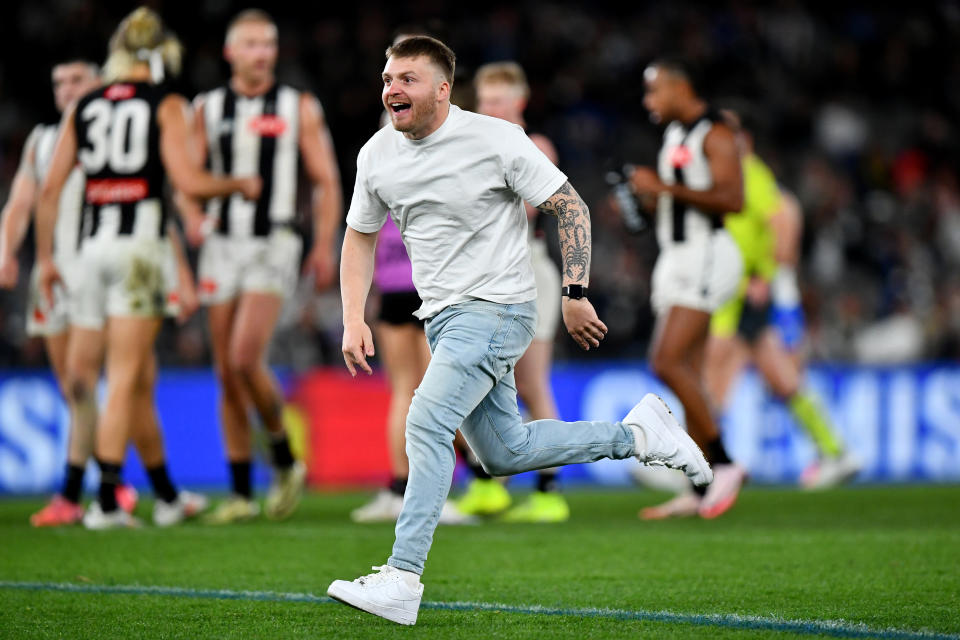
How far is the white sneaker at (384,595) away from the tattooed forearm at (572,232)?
108cm

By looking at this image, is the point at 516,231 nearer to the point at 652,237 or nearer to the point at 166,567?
the point at 166,567

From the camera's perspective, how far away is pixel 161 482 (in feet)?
25.1

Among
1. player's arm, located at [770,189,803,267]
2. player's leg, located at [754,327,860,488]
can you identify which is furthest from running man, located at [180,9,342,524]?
player's arm, located at [770,189,803,267]

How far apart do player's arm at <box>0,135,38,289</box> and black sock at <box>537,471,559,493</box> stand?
3.09 m

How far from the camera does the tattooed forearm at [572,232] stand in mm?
4430

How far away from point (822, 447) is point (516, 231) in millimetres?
6180

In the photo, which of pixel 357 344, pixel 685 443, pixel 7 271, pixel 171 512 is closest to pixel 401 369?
pixel 171 512

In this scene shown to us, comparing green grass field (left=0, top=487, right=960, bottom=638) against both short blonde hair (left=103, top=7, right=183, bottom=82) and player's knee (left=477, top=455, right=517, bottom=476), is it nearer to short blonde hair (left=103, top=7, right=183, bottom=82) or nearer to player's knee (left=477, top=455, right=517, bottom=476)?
player's knee (left=477, top=455, right=517, bottom=476)

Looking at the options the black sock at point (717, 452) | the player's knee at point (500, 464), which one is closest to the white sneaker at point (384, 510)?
the black sock at point (717, 452)

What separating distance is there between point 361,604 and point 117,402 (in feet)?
11.1

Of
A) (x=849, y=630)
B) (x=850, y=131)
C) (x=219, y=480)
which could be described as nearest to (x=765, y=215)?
(x=219, y=480)

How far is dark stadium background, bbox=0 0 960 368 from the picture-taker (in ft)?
50.3

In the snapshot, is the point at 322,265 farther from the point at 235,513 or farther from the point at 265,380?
the point at 235,513

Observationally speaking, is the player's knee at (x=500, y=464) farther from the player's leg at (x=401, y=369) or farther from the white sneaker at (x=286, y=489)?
the white sneaker at (x=286, y=489)
